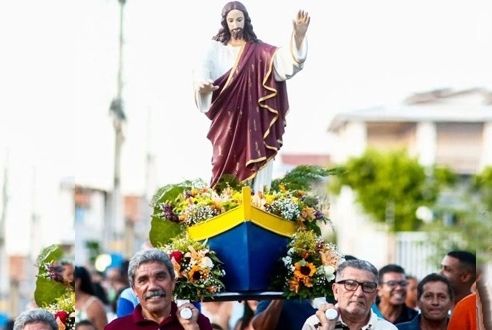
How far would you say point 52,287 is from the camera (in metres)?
10.5

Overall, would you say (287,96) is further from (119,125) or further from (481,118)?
(481,118)

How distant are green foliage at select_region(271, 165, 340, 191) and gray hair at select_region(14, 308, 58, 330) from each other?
1929mm

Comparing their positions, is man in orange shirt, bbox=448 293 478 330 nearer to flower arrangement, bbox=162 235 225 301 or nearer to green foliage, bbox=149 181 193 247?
flower arrangement, bbox=162 235 225 301

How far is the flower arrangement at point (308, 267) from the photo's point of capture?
10.4 m

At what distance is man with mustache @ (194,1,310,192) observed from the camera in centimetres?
1085

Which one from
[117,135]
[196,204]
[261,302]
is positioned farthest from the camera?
[117,135]

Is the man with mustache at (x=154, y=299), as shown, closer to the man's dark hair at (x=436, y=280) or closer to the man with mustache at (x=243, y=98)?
the man with mustache at (x=243, y=98)

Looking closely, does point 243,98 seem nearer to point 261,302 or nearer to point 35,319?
point 261,302

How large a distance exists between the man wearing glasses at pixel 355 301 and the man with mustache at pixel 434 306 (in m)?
1.62

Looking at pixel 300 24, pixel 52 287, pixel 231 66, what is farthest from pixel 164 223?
pixel 300 24

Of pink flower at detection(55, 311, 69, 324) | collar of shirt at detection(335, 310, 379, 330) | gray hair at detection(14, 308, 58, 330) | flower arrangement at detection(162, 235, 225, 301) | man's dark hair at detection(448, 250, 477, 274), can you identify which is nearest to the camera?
gray hair at detection(14, 308, 58, 330)

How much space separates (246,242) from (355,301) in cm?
91

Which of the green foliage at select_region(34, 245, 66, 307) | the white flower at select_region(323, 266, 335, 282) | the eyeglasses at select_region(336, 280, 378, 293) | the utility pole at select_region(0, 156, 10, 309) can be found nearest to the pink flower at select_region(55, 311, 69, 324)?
the green foliage at select_region(34, 245, 66, 307)

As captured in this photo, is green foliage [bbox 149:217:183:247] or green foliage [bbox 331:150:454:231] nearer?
green foliage [bbox 149:217:183:247]
